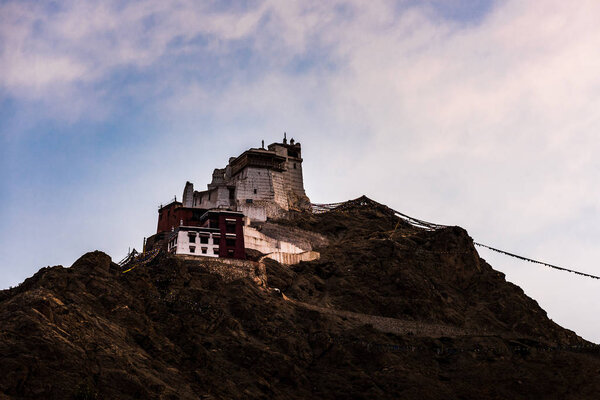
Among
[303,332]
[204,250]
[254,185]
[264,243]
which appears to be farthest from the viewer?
[254,185]

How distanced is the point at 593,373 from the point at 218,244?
115 ft

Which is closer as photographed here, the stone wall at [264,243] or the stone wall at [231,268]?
the stone wall at [231,268]

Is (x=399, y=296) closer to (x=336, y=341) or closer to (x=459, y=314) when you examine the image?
(x=459, y=314)

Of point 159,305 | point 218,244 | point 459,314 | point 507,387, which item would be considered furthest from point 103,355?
point 459,314

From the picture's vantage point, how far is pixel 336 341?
73688 mm

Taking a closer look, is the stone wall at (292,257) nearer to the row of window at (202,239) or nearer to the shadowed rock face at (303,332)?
the shadowed rock face at (303,332)

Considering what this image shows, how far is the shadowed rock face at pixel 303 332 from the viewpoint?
57.9 m

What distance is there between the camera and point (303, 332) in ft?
242

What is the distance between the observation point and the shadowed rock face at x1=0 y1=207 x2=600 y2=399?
5791 centimetres

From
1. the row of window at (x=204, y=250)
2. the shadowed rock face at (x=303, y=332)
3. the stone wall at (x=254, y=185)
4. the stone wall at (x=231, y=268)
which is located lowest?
the shadowed rock face at (x=303, y=332)

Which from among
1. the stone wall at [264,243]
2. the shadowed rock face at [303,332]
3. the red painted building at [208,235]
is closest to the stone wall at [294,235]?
the stone wall at [264,243]

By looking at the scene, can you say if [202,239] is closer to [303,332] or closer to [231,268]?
[231,268]

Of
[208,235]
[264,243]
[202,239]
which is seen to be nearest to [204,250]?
[202,239]

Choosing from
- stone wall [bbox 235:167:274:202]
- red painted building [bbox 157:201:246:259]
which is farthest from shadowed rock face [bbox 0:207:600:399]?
stone wall [bbox 235:167:274:202]
